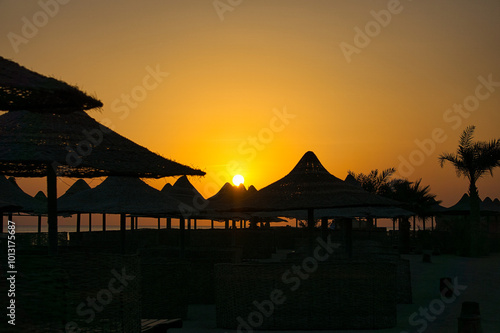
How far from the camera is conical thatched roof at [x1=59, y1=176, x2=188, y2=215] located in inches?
712

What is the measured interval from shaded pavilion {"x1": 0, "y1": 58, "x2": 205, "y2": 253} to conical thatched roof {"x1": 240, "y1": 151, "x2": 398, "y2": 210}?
289cm

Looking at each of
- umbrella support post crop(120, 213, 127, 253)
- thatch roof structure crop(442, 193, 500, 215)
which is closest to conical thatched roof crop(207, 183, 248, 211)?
umbrella support post crop(120, 213, 127, 253)

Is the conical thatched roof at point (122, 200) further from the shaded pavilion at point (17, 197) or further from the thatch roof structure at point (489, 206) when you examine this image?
the thatch roof structure at point (489, 206)

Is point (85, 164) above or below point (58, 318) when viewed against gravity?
above

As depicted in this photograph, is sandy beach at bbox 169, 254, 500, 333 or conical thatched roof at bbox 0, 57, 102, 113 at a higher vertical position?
conical thatched roof at bbox 0, 57, 102, 113

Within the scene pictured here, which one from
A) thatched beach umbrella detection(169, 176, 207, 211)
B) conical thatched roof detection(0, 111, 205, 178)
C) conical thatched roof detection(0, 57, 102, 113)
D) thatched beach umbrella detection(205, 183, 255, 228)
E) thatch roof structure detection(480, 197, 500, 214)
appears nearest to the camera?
conical thatched roof detection(0, 57, 102, 113)

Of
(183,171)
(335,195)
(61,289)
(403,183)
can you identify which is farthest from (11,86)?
(403,183)

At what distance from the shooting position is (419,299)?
15.6 m

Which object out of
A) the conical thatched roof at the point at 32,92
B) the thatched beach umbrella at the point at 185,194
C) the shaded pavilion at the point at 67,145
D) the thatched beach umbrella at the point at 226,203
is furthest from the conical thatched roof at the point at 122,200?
the conical thatched roof at the point at 32,92

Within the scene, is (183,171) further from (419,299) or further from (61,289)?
(419,299)

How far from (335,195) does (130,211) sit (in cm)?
691

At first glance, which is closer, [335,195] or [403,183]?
[335,195]

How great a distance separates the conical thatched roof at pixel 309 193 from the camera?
13.2 meters

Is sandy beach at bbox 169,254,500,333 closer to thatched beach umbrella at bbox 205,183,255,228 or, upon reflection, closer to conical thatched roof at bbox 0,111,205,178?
thatched beach umbrella at bbox 205,183,255,228
